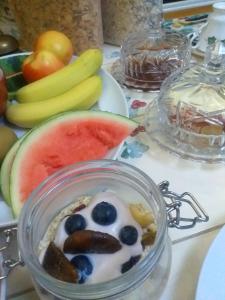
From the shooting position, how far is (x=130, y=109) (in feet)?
2.31

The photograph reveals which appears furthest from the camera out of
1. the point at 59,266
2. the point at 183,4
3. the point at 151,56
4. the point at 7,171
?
the point at 183,4

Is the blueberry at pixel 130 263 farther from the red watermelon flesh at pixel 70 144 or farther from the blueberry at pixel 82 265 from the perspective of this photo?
the red watermelon flesh at pixel 70 144

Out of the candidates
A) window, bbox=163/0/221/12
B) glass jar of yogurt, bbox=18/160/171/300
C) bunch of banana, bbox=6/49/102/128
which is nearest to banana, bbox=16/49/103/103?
bunch of banana, bbox=6/49/102/128

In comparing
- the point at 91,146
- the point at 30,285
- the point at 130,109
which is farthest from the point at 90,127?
the point at 30,285

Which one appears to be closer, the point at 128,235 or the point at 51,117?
the point at 128,235

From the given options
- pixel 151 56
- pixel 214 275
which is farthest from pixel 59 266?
pixel 151 56

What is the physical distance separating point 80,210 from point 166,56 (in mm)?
478

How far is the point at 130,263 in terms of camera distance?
35 centimetres

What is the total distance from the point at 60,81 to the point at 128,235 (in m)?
0.37

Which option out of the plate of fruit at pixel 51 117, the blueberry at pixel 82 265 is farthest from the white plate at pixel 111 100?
the blueberry at pixel 82 265

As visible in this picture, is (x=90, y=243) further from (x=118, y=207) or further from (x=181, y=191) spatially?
(x=181, y=191)

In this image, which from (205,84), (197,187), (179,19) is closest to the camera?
(197,187)

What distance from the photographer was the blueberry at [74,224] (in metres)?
0.38

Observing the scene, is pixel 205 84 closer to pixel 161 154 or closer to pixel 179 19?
pixel 161 154
